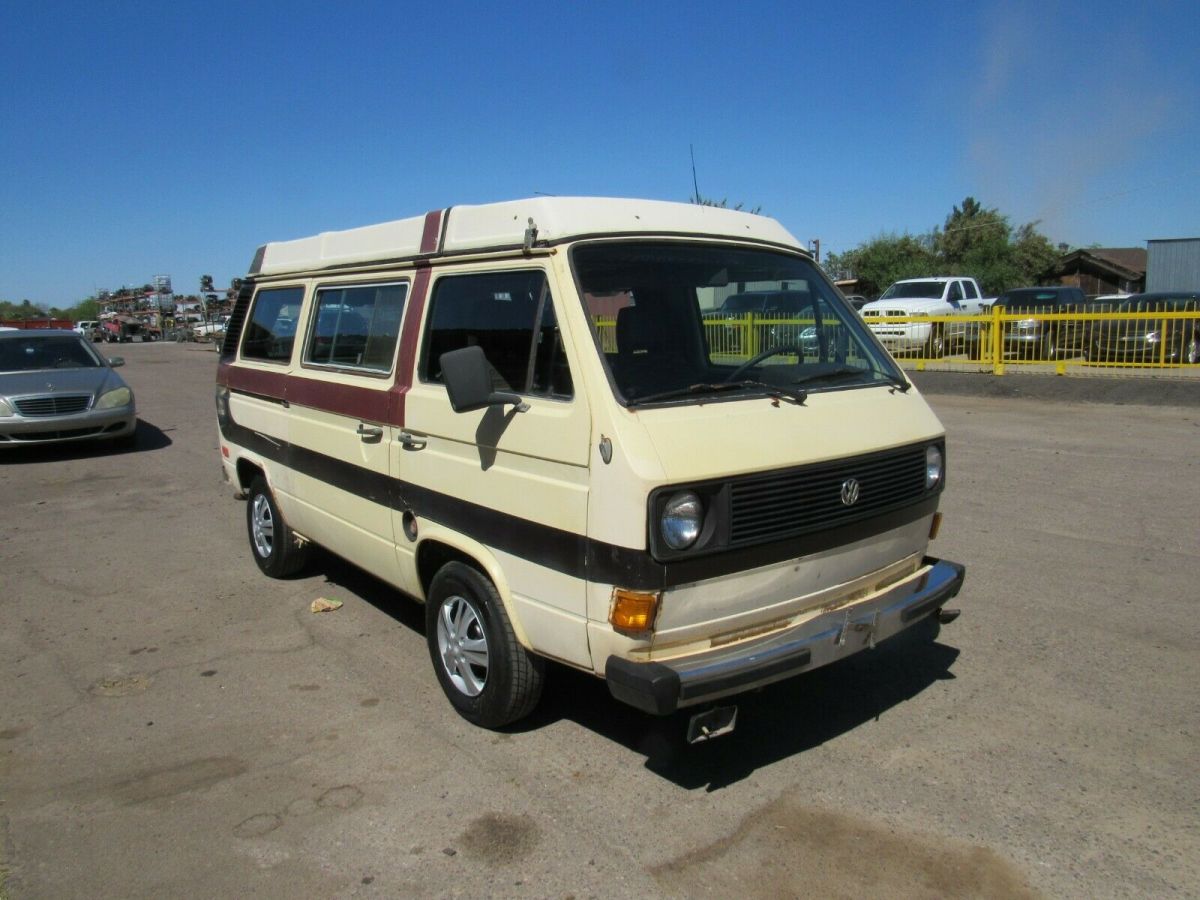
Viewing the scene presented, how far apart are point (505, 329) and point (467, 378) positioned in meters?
0.47

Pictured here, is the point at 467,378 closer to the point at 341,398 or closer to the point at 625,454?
the point at 625,454

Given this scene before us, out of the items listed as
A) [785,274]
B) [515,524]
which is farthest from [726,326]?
[515,524]

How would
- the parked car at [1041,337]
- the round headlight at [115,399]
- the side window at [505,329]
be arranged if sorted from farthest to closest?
the parked car at [1041,337], the round headlight at [115,399], the side window at [505,329]

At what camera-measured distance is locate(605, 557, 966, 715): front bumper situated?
314cm

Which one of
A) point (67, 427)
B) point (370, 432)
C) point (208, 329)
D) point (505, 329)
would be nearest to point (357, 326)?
point (370, 432)

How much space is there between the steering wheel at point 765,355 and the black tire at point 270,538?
11.5 feet

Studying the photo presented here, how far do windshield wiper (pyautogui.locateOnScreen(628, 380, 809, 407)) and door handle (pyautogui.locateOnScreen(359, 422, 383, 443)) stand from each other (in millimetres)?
1709

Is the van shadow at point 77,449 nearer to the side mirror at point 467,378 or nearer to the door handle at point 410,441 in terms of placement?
the door handle at point 410,441

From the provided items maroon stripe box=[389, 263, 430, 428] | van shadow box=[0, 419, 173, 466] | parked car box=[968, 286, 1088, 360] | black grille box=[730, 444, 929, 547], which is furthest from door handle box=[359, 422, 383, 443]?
parked car box=[968, 286, 1088, 360]

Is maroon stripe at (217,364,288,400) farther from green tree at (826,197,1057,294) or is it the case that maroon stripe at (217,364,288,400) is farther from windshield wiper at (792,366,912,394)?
green tree at (826,197,1057,294)

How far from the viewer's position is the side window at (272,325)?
19.3 feet

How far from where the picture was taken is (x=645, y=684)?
3.12 meters

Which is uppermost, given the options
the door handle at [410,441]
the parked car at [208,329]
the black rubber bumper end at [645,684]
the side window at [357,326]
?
the parked car at [208,329]

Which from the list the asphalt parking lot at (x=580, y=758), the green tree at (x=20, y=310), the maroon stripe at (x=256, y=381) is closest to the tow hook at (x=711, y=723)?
the asphalt parking lot at (x=580, y=758)
